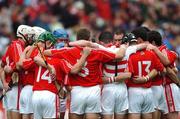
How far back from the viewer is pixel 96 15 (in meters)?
29.7

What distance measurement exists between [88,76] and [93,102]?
52 cm

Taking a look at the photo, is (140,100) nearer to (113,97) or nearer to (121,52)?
(113,97)

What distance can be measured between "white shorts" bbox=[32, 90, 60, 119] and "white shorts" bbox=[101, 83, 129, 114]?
109cm

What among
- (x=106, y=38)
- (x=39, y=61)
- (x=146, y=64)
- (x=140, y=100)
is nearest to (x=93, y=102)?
(x=140, y=100)

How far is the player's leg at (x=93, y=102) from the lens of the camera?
54.5 feet

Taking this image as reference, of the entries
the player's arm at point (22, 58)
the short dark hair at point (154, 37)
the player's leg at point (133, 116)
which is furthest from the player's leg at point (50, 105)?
the short dark hair at point (154, 37)

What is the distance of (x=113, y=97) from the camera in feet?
55.7

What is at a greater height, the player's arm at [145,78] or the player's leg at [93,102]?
the player's arm at [145,78]

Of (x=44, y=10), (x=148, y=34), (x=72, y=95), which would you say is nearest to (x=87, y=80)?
(x=72, y=95)

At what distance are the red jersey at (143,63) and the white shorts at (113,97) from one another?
0.36m

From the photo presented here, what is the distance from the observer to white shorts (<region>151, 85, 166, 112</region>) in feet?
59.0

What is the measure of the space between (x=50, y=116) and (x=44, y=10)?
12610 mm

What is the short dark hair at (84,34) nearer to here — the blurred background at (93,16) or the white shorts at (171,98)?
the white shorts at (171,98)

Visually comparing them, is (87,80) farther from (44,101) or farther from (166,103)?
(166,103)
